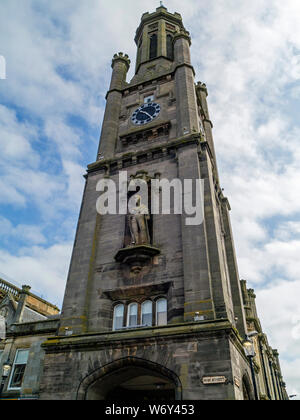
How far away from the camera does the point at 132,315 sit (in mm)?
19875

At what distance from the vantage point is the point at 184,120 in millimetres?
27859

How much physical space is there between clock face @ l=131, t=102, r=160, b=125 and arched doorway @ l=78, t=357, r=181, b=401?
2094 centimetres

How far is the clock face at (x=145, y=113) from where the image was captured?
3103 centimetres

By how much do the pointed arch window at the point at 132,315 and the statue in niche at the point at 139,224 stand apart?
3.85 meters

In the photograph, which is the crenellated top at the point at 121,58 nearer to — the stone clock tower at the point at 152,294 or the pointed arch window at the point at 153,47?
the pointed arch window at the point at 153,47

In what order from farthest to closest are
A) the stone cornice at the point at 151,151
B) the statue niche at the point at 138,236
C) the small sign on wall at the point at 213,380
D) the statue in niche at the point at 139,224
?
1. the stone cornice at the point at 151,151
2. the statue in niche at the point at 139,224
3. the statue niche at the point at 138,236
4. the small sign on wall at the point at 213,380

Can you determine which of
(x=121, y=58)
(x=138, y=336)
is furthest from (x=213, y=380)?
Result: (x=121, y=58)

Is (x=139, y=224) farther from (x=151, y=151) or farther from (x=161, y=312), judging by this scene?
(x=151, y=151)

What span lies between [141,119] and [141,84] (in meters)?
5.48

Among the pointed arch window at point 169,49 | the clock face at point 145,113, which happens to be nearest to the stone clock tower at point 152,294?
the clock face at point 145,113

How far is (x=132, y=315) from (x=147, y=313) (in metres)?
0.95

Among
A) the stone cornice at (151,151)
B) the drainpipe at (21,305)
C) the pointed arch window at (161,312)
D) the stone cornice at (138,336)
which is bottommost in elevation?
the stone cornice at (138,336)
